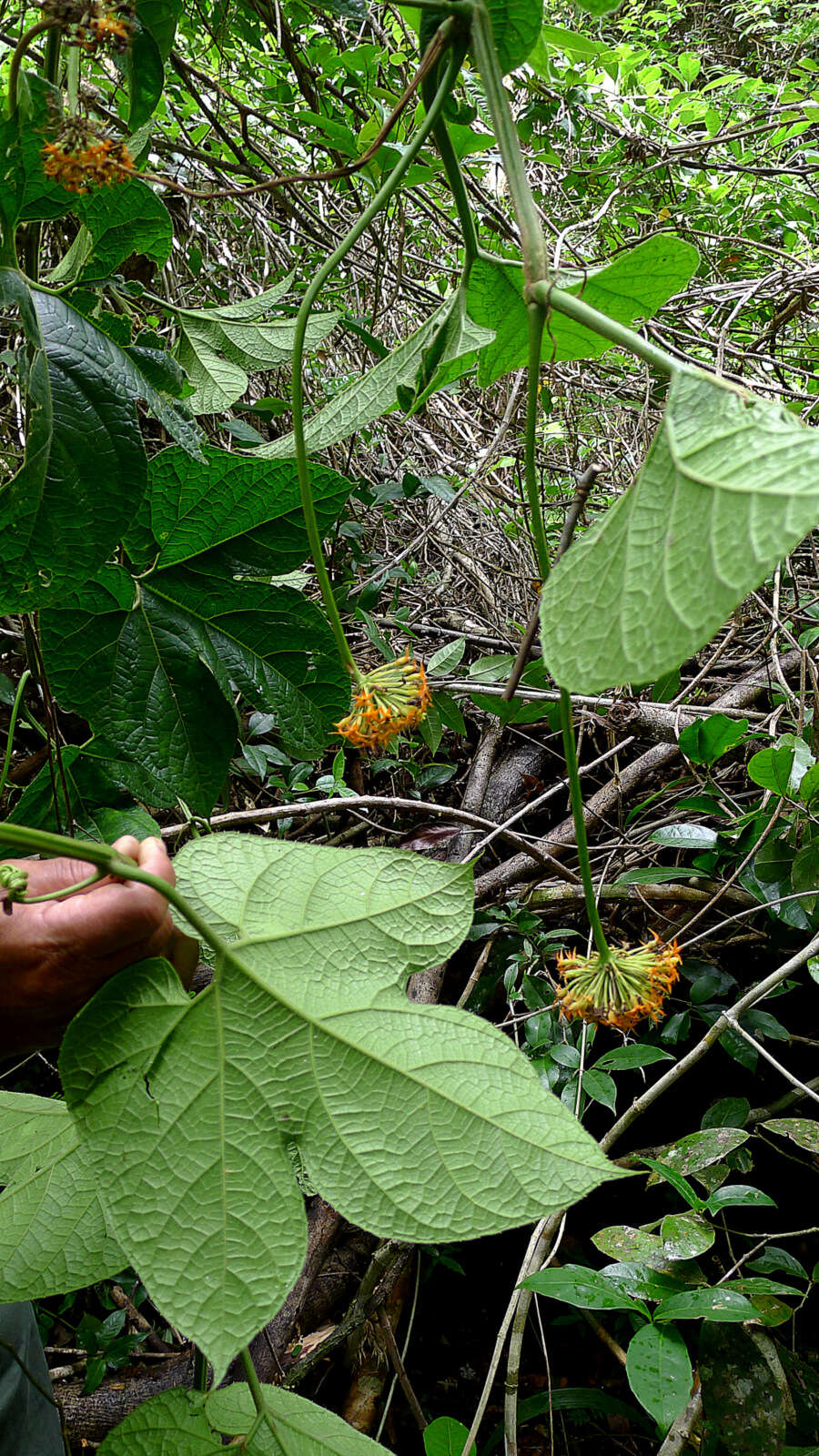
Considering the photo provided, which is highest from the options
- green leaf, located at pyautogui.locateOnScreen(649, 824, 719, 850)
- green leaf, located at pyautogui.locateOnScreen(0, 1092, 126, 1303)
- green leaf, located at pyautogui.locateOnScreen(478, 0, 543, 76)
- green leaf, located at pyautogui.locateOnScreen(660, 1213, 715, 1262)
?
green leaf, located at pyautogui.locateOnScreen(478, 0, 543, 76)

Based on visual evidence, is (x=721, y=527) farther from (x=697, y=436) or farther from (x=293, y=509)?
(x=293, y=509)

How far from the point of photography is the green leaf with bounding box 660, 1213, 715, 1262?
0.94 m

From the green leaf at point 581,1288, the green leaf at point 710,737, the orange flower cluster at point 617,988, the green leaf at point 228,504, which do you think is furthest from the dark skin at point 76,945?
the green leaf at point 710,737

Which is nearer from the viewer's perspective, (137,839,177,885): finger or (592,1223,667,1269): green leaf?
(137,839,177,885): finger

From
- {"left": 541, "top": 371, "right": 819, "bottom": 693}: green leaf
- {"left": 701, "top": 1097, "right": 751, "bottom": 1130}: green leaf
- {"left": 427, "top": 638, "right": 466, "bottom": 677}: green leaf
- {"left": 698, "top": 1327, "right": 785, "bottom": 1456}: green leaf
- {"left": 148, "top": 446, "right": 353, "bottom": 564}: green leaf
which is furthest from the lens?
{"left": 427, "top": 638, "right": 466, "bottom": 677}: green leaf

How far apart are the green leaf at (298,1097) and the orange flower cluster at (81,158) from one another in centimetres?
43

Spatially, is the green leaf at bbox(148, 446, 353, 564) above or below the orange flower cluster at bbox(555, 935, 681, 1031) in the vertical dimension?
above

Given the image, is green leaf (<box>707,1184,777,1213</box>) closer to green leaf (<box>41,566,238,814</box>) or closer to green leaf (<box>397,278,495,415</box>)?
green leaf (<box>41,566,238,814</box>)

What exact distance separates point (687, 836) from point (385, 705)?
2.48 feet

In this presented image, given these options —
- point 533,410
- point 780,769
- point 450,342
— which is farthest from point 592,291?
point 780,769

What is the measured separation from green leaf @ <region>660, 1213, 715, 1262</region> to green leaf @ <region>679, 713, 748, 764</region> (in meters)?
0.54

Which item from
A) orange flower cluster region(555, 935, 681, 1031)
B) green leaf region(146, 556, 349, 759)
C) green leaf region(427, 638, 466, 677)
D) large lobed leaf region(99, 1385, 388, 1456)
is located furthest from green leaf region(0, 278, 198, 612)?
green leaf region(427, 638, 466, 677)

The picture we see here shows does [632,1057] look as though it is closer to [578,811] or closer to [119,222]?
[578,811]

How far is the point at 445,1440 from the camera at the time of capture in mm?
947
